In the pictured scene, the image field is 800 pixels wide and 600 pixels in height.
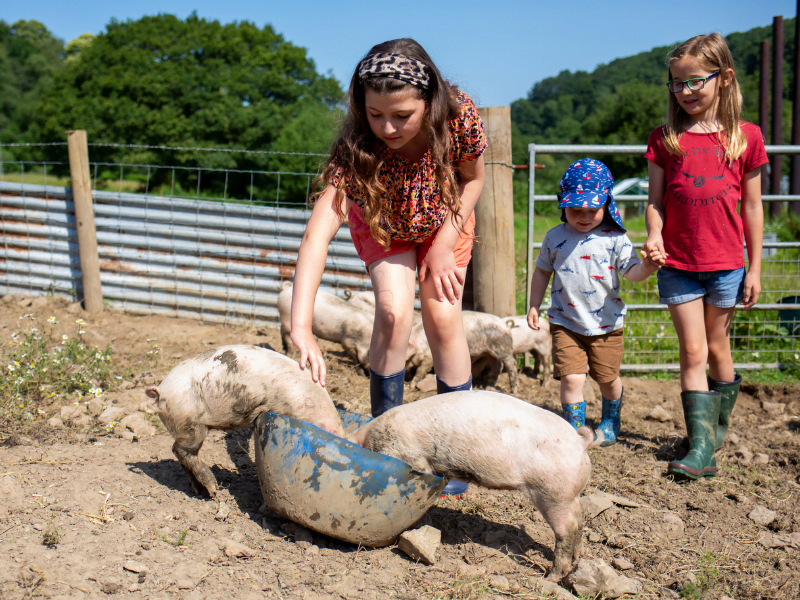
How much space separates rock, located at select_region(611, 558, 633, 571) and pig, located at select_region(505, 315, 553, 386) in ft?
7.90

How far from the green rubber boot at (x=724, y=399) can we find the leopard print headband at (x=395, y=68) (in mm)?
2317

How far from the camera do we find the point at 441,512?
2.67 m

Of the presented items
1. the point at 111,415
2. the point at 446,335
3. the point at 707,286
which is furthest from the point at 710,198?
the point at 111,415

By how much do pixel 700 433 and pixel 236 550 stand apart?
2.24m

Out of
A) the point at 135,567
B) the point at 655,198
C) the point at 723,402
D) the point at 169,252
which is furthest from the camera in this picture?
the point at 169,252

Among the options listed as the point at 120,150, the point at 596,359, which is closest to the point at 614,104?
the point at 120,150

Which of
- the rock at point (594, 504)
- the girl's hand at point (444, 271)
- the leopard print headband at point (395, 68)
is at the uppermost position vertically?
the leopard print headband at point (395, 68)

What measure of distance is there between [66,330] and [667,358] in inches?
200

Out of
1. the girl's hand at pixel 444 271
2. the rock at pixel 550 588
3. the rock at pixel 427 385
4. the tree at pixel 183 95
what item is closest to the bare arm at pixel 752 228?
the girl's hand at pixel 444 271

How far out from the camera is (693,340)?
10.3ft

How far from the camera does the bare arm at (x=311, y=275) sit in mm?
2141

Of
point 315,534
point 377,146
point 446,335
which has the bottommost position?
point 315,534

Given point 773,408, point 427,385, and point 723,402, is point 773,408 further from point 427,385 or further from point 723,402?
point 427,385

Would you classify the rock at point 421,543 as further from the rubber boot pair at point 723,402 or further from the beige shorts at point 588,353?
the rubber boot pair at point 723,402
